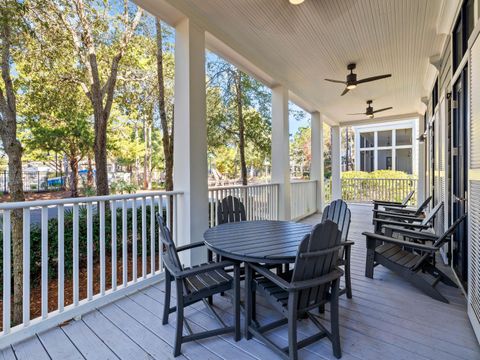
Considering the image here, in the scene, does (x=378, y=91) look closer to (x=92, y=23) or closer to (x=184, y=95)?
(x=184, y=95)

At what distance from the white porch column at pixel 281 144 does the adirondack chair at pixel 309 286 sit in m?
3.54

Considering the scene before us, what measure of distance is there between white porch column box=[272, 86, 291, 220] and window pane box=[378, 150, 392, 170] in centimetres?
1024

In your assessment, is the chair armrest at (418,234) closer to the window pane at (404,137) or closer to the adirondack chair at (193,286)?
the adirondack chair at (193,286)

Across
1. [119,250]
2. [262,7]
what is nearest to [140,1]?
[262,7]

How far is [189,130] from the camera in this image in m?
3.05

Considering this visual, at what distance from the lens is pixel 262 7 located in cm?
299

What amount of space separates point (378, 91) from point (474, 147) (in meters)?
4.59

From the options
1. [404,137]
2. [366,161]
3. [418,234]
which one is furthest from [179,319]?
[404,137]

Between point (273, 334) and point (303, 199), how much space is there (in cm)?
534

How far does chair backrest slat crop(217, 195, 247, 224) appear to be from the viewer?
3123 mm

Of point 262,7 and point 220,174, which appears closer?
point 262,7

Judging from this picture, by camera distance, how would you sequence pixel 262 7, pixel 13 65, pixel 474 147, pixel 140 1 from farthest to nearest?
pixel 13 65, pixel 262 7, pixel 140 1, pixel 474 147

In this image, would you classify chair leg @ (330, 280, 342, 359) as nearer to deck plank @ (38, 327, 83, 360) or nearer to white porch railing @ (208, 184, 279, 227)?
deck plank @ (38, 327, 83, 360)

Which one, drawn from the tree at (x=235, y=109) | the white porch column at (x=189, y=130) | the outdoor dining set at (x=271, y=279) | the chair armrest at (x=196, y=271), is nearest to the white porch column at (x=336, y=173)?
the tree at (x=235, y=109)
